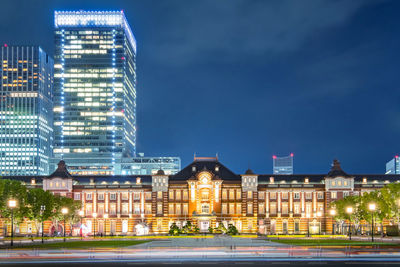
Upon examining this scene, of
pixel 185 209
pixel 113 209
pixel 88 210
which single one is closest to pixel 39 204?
pixel 88 210

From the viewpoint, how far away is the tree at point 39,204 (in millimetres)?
101375

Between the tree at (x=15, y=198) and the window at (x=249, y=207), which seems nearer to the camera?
the tree at (x=15, y=198)

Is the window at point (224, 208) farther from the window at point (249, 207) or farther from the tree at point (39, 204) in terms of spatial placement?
the tree at point (39, 204)

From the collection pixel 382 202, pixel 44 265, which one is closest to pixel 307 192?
pixel 382 202

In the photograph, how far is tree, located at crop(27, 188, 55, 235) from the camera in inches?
3991

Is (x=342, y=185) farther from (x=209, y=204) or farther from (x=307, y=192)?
(x=209, y=204)

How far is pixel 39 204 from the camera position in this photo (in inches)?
4040

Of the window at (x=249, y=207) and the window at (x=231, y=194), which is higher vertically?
the window at (x=231, y=194)

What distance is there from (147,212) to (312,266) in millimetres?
92029

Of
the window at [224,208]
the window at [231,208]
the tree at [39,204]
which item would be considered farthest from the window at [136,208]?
the tree at [39,204]

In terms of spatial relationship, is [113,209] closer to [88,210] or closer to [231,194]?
[88,210]

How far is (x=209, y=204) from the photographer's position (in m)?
129

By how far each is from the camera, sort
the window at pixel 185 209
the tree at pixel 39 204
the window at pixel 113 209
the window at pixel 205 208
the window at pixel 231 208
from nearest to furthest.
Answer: the tree at pixel 39 204 → the window at pixel 205 208 → the window at pixel 231 208 → the window at pixel 185 209 → the window at pixel 113 209

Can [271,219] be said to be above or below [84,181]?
below
